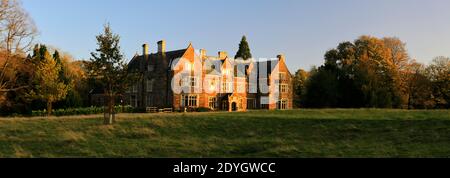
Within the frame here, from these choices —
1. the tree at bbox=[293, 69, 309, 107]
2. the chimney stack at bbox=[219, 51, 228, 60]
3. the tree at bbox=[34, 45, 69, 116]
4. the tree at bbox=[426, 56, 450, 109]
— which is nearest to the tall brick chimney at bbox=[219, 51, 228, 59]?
the chimney stack at bbox=[219, 51, 228, 60]

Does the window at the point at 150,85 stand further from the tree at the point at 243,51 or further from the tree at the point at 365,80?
the tree at the point at 243,51

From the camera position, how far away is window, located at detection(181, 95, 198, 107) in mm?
54062

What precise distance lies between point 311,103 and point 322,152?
152 feet

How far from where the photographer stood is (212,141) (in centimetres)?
2064

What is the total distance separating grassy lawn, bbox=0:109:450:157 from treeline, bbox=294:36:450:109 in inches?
1289

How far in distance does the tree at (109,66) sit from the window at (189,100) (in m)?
22.4

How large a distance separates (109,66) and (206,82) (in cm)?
2631

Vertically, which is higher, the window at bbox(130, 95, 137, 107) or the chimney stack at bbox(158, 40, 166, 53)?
the chimney stack at bbox(158, 40, 166, 53)

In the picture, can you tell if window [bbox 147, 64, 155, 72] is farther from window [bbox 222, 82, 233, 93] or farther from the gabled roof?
window [bbox 222, 82, 233, 93]

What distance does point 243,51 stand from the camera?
84.1 meters

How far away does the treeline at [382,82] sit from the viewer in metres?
57.3
